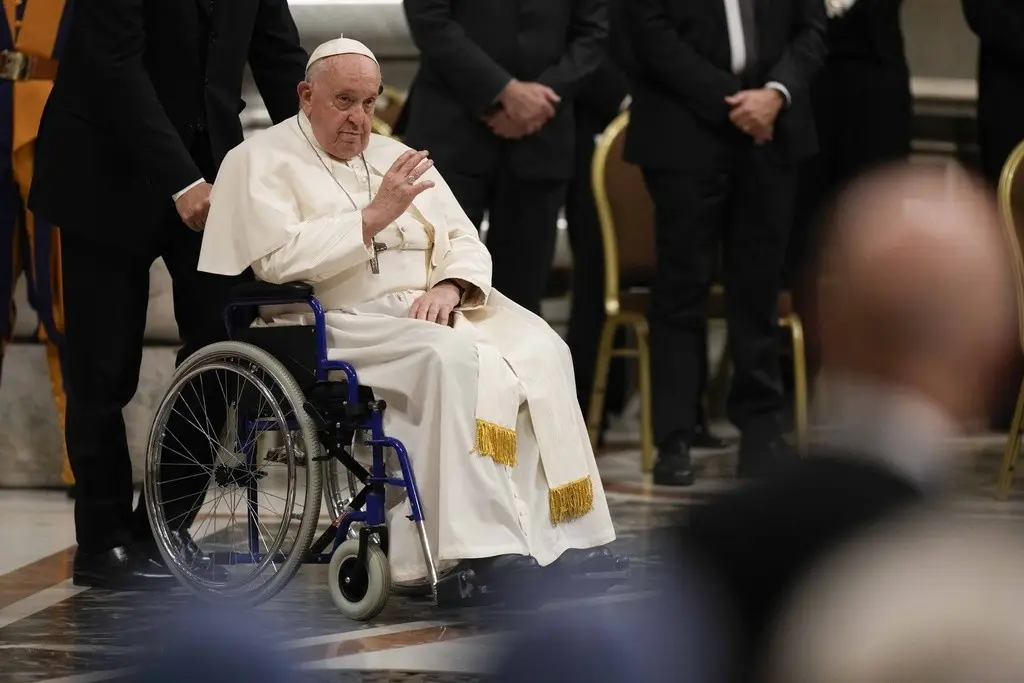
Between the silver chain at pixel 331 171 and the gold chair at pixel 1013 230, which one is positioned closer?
the silver chain at pixel 331 171

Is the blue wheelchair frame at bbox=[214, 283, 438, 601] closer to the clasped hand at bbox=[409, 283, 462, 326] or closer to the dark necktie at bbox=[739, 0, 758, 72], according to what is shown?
the clasped hand at bbox=[409, 283, 462, 326]

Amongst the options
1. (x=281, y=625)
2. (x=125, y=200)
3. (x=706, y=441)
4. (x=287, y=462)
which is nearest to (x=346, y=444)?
(x=287, y=462)

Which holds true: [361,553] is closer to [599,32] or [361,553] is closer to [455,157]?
[455,157]

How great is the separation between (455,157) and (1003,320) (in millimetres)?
3136

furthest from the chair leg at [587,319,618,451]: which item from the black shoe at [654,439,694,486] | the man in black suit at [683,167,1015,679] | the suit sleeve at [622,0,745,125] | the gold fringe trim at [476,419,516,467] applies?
the man in black suit at [683,167,1015,679]

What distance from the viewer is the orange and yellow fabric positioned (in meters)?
3.86

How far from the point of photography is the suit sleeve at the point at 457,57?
13.4ft

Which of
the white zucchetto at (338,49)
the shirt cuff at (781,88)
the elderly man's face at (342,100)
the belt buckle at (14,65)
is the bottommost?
the elderly man's face at (342,100)

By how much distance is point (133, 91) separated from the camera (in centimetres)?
314

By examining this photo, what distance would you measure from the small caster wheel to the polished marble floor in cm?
3

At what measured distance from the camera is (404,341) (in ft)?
9.66

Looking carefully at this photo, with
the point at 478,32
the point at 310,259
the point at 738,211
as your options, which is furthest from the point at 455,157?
the point at 310,259

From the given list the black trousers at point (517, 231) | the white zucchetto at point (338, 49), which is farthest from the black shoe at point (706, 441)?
the white zucchetto at point (338, 49)

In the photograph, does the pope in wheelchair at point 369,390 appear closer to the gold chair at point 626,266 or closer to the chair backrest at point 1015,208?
the chair backrest at point 1015,208
